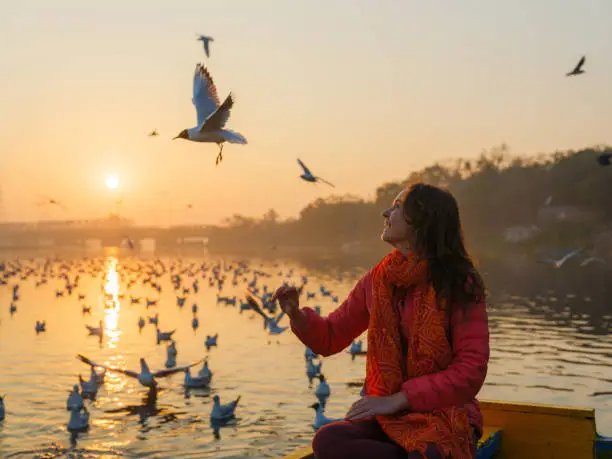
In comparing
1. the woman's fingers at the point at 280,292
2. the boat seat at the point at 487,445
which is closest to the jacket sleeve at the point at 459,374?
the woman's fingers at the point at 280,292

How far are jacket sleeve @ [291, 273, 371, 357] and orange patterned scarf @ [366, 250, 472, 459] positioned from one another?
9.9 inches

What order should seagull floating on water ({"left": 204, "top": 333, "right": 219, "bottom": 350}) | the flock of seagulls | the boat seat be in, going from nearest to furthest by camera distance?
the boat seat
the flock of seagulls
seagull floating on water ({"left": 204, "top": 333, "right": 219, "bottom": 350})

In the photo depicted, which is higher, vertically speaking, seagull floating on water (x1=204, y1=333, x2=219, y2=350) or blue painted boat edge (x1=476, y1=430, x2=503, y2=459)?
blue painted boat edge (x1=476, y1=430, x2=503, y2=459)

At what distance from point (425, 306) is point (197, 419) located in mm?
10700

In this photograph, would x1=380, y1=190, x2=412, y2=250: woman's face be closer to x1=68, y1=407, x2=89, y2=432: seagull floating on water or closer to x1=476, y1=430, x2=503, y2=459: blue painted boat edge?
x1=476, y1=430, x2=503, y2=459: blue painted boat edge

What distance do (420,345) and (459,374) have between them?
215 millimetres

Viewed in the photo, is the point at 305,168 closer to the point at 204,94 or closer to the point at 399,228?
the point at 204,94

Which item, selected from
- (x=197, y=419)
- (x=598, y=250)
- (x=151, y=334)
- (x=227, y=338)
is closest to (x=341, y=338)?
(x=197, y=419)

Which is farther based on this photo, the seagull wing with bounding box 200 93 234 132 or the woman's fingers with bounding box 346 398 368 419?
the seagull wing with bounding box 200 93 234 132

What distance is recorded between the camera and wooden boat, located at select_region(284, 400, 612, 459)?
5.79 m

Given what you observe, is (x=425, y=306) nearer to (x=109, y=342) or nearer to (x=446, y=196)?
(x=446, y=196)

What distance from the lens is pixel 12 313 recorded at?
3188 cm

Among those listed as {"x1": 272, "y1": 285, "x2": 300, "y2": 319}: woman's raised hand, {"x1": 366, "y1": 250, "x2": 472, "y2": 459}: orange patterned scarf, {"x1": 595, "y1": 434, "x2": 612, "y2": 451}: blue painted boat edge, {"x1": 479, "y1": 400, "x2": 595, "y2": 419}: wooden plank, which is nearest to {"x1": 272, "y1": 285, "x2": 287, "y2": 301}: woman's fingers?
{"x1": 272, "y1": 285, "x2": 300, "y2": 319}: woman's raised hand

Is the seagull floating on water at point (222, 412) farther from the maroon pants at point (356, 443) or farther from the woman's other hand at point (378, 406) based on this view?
the woman's other hand at point (378, 406)
